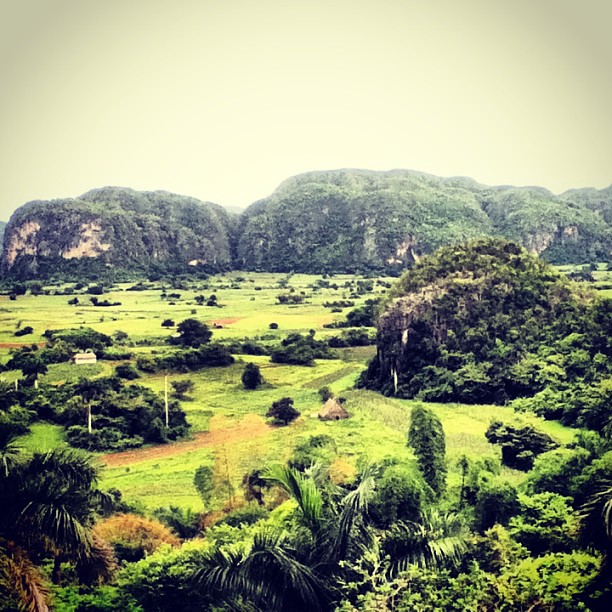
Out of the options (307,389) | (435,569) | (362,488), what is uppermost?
(362,488)

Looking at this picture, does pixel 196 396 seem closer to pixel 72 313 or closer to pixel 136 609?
pixel 136 609

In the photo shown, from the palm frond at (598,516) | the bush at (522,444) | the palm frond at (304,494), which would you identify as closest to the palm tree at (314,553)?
the palm frond at (304,494)

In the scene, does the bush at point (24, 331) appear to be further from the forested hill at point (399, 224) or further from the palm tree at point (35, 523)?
the forested hill at point (399, 224)

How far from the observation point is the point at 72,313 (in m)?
48.0

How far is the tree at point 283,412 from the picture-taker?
21.6m

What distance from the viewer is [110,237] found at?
329 ft

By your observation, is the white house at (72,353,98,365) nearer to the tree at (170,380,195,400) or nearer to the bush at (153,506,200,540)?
the tree at (170,380,195,400)

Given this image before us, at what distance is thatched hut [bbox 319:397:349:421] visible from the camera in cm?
2164

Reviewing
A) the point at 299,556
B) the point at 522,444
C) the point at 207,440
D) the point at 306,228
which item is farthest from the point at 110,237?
the point at 299,556

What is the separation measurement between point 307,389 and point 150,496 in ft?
38.1

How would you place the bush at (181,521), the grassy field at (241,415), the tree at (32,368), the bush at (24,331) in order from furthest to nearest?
the bush at (24,331) → the tree at (32,368) → the grassy field at (241,415) → the bush at (181,521)

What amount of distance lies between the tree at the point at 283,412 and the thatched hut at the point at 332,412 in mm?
861

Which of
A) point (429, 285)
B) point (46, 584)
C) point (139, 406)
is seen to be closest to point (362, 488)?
point (46, 584)

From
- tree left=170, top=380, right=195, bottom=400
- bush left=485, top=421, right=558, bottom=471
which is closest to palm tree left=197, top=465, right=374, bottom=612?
bush left=485, top=421, right=558, bottom=471
